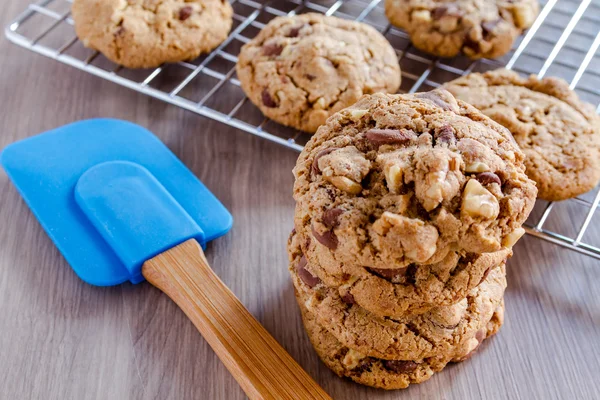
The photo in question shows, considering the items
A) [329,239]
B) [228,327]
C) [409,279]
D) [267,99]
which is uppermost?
[329,239]

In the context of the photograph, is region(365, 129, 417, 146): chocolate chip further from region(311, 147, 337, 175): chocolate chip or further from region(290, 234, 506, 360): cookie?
region(290, 234, 506, 360): cookie

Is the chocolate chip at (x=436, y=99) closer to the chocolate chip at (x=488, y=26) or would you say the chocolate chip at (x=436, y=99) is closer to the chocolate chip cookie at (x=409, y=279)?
the chocolate chip cookie at (x=409, y=279)

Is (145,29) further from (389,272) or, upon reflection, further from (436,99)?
(389,272)

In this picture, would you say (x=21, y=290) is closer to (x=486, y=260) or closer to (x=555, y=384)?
(x=486, y=260)

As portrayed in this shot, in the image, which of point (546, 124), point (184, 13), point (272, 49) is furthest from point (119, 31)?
point (546, 124)

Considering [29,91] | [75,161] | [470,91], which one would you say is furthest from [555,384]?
[29,91]

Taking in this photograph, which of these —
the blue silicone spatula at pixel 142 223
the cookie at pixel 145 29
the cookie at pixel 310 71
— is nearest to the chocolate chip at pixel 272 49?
the cookie at pixel 310 71
